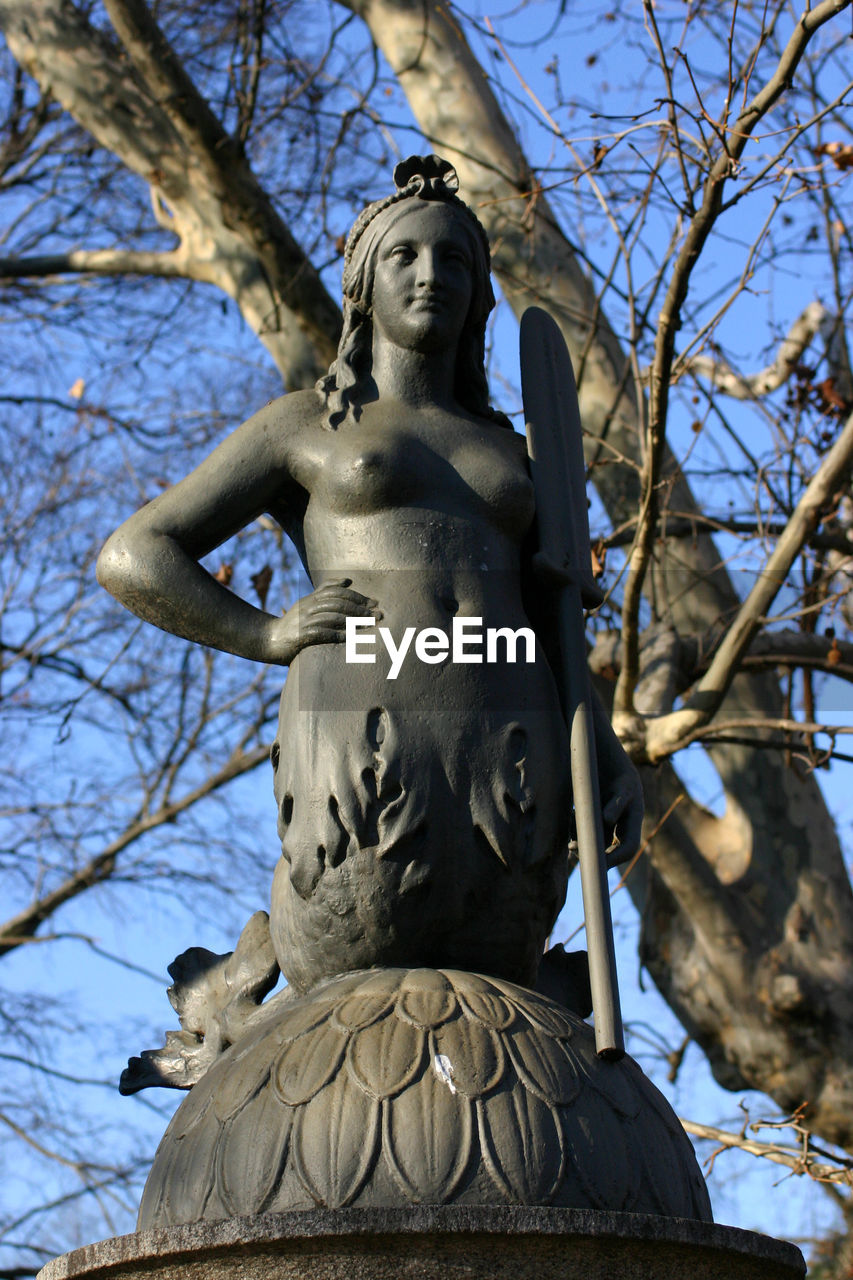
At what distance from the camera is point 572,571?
3.13 meters

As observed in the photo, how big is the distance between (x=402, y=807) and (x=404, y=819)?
0.08 feet

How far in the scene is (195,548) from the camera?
10.3ft

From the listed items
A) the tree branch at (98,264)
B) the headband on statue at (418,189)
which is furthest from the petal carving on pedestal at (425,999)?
the tree branch at (98,264)

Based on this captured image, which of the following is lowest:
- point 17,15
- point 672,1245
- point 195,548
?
Result: point 672,1245

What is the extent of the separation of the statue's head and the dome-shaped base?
1.34 meters

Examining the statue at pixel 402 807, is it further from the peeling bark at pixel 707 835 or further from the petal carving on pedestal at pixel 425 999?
the peeling bark at pixel 707 835

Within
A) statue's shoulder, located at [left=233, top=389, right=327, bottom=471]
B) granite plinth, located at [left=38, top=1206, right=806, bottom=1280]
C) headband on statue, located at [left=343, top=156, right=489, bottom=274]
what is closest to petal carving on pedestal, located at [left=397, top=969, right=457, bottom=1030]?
granite plinth, located at [left=38, top=1206, right=806, bottom=1280]

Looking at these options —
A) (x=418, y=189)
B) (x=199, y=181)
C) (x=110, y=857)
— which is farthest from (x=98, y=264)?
(x=418, y=189)

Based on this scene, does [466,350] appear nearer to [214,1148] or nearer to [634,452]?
[214,1148]

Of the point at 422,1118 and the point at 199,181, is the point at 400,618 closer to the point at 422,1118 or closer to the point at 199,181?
Result: the point at 422,1118

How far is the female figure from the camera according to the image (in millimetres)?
2721

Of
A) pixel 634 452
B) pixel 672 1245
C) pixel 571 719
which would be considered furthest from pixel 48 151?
pixel 672 1245

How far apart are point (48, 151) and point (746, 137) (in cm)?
816

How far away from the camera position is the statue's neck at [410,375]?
3225 millimetres
